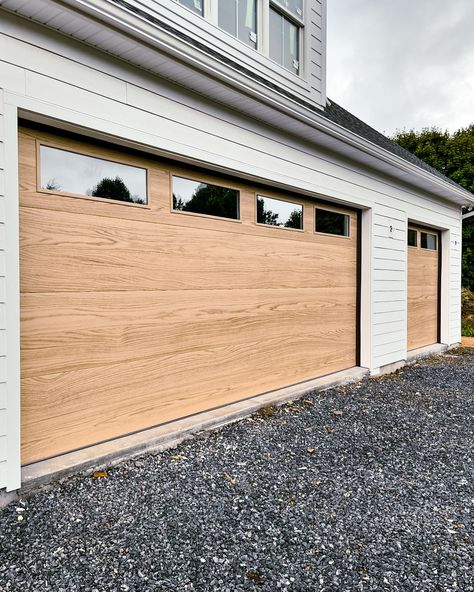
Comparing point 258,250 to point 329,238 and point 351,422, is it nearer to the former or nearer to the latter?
point 329,238

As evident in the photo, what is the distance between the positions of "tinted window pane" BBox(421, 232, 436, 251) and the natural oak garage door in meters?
3.63

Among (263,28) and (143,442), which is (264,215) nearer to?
(263,28)

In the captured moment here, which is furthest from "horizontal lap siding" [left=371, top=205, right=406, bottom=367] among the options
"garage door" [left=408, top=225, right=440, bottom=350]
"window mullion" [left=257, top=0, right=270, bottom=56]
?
"window mullion" [left=257, top=0, right=270, bottom=56]

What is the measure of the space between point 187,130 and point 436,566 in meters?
3.13

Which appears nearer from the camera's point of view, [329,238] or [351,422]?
[351,422]

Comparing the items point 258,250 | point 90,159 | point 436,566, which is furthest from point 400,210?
point 436,566

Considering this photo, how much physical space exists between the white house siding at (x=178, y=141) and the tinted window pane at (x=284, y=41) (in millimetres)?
1125

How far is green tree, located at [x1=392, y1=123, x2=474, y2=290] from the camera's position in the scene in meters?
13.5

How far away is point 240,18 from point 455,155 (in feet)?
40.7

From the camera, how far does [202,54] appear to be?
2.92 metres

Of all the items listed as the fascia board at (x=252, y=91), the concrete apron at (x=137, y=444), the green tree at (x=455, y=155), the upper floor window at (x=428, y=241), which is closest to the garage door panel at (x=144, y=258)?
the concrete apron at (x=137, y=444)

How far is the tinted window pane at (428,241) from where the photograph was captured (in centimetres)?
727

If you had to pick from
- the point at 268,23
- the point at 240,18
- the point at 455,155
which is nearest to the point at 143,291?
the point at 240,18

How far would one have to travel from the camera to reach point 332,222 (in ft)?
16.7
